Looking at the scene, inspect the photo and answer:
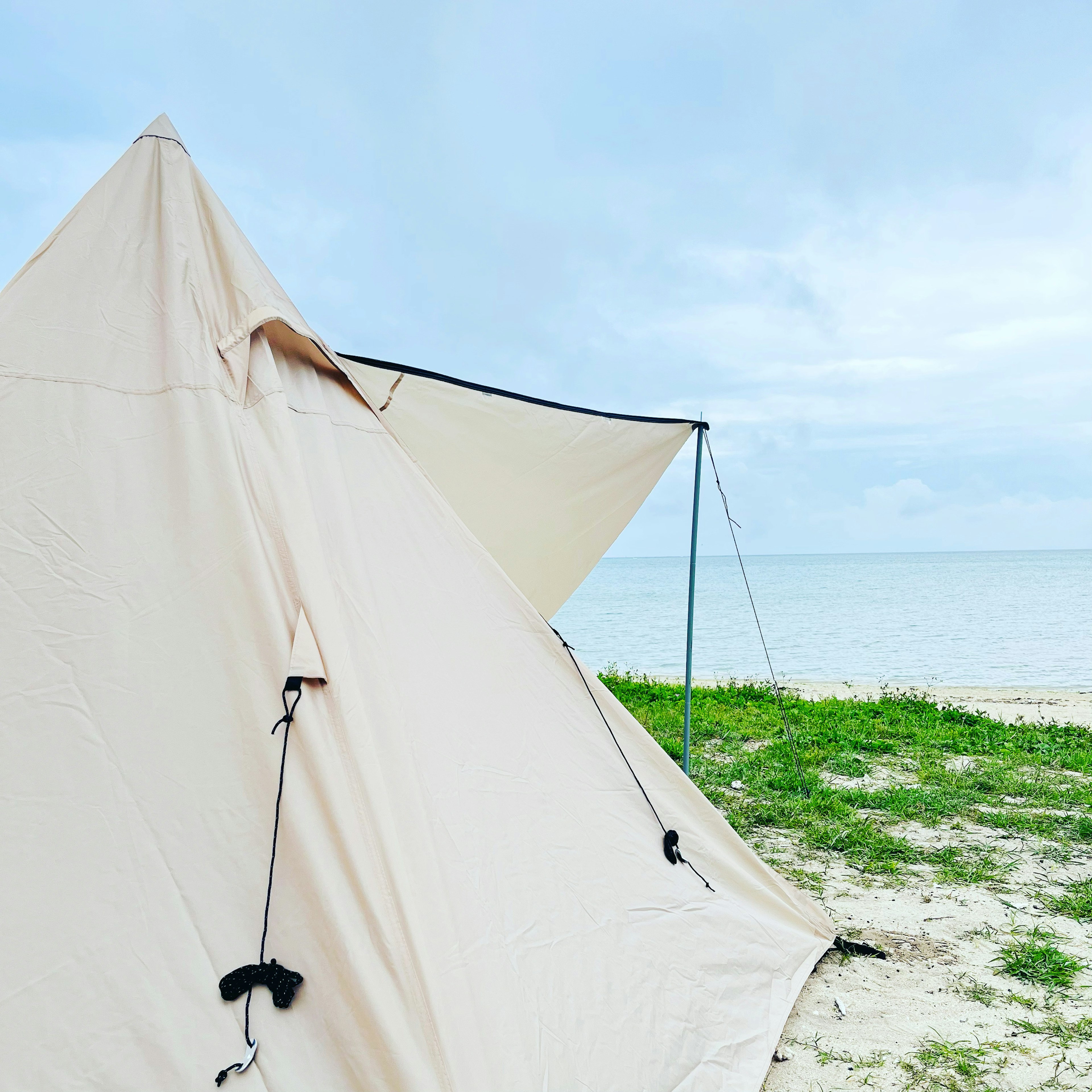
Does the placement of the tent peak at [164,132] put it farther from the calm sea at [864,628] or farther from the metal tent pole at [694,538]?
the calm sea at [864,628]

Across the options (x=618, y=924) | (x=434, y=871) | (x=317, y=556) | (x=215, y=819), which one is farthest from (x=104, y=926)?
(x=618, y=924)

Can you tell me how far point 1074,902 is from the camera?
312 cm

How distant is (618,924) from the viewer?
6.77ft

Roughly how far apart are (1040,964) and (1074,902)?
0.68 meters

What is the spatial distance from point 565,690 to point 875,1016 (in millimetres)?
1498

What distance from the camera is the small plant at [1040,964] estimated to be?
2547 mm

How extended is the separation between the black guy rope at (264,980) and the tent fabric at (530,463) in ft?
6.00

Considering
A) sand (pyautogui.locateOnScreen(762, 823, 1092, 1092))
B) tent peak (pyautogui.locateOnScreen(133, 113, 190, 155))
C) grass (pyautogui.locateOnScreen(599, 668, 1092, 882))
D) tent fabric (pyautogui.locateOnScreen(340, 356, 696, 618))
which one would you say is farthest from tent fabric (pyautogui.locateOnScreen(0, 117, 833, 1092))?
grass (pyautogui.locateOnScreen(599, 668, 1092, 882))

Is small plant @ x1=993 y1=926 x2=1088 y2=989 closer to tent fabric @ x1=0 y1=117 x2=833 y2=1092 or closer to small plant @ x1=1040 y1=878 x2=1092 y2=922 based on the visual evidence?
small plant @ x1=1040 y1=878 x2=1092 y2=922

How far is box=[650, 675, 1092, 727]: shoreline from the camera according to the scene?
752cm

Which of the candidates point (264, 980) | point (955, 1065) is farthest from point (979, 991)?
point (264, 980)

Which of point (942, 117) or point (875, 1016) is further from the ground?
point (942, 117)

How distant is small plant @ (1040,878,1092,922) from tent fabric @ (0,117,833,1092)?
59.2 inches

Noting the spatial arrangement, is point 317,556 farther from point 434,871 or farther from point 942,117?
point 942,117
